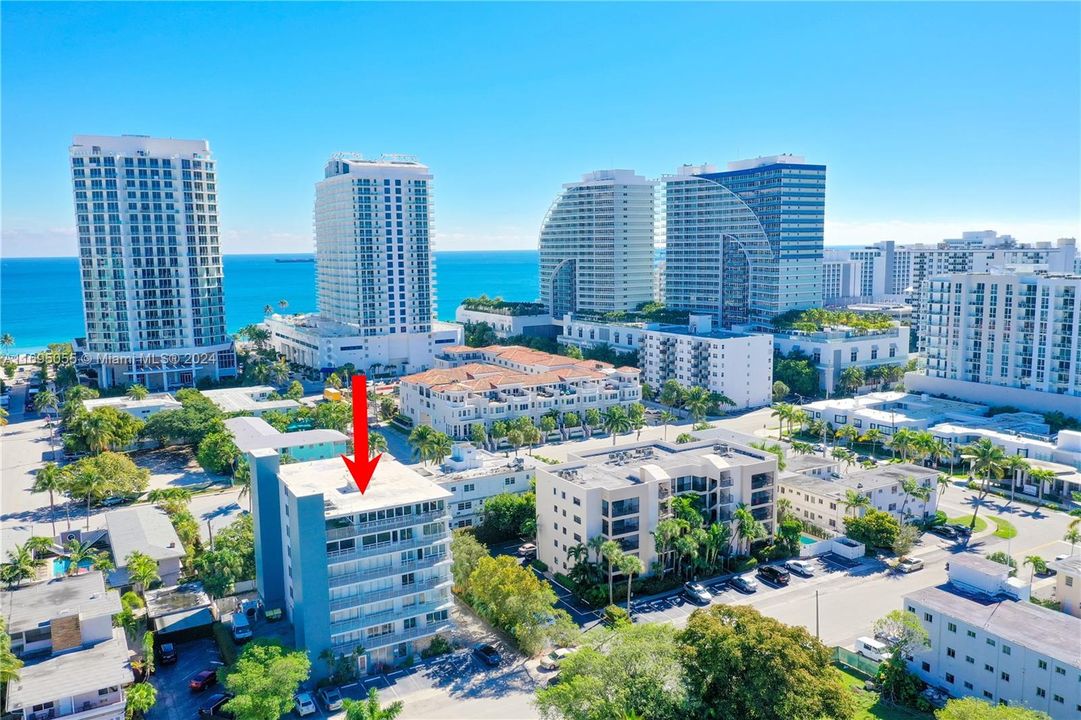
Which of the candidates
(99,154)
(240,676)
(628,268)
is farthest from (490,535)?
(628,268)

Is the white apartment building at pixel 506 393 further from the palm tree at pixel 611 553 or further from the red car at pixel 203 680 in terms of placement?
the red car at pixel 203 680

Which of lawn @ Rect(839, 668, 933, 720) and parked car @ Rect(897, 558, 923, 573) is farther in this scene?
parked car @ Rect(897, 558, 923, 573)

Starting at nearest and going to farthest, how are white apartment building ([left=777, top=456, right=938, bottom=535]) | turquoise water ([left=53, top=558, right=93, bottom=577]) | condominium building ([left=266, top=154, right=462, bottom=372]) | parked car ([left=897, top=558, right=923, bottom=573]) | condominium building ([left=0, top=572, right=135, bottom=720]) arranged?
condominium building ([left=0, top=572, right=135, bottom=720]) → turquoise water ([left=53, top=558, right=93, bottom=577]) → parked car ([left=897, top=558, right=923, bottom=573]) → white apartment building ([left=777, top=456, right=938, bottom=535]) → condominium building ([left=266, top=154, right=462, bottom=372])

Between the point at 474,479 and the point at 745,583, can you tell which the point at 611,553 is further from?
the point at 474,479

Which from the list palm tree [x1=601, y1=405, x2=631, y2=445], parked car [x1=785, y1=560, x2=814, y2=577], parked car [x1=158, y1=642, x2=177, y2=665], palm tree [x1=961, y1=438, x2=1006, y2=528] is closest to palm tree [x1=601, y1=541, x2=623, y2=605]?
parked car [x1=785, y1=560, x2=814, y2=577]

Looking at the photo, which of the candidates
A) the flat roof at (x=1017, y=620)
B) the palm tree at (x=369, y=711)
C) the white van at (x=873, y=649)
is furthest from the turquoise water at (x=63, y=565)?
the flat roof at (x=1017, y=620)

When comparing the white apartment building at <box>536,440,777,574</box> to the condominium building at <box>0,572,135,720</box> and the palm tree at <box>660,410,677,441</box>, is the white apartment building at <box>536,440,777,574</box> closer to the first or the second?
the condominium building at <box>0,572,135,720</box>
